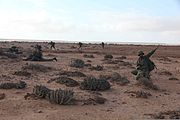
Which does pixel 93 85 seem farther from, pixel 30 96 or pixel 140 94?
pixel 30 96

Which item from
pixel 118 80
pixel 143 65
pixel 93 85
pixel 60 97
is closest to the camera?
pixel 60 97

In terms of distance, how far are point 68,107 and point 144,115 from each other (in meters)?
2.63

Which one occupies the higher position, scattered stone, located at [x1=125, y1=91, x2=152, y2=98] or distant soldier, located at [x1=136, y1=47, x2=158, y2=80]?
distant soldier, located at [x1=136, y1=47, x2=158, y2=80]

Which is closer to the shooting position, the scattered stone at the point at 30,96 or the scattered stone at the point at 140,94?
the scattered stone at the point at 30,96

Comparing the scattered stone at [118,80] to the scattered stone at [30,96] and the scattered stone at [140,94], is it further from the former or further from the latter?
the scattered stone at [30,96]

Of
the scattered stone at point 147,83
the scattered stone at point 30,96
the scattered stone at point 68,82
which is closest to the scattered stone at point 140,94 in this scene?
the scattered stone at point 147,83

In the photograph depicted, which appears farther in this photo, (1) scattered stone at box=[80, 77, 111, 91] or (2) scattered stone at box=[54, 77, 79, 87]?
(2) scattered stone at box=[54, 77, 79, 87]

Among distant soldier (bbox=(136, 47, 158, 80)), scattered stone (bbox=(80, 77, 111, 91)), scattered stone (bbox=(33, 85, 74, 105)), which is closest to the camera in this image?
scattered stone (bbox=(33, 85, 74, 105))

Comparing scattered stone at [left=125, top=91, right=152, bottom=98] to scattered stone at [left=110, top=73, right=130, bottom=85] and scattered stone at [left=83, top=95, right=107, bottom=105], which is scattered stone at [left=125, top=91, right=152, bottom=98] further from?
scattered stone at [left=110, top=73, right=130, bottom=85]

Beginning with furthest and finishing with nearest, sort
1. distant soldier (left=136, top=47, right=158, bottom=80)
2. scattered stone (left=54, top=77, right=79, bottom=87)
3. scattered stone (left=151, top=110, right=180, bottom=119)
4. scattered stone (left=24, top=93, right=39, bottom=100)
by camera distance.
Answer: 1. distant soldier (left=136, top=47, right=158, bottom=80)
2. scattered stone (left=54, top=77, right=79, bottom=87)
3. scattered stone (left=24, top=93, right=39, bottom=100)
4. scattered stone (left=151, top=110, right=180, bottom=119)

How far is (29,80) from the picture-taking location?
763 inches

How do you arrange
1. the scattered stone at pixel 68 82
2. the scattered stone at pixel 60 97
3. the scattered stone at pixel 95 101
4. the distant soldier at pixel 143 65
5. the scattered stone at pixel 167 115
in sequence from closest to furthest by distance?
the scattered stone at pixel 167 115
the scattered stone at pixel 60 97
the scattered stone at pixel 95 101
the scattered stone at pixel 68 82
the distant soldier at pixel 143 65

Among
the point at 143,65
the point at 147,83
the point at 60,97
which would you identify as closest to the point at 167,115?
the point at 60,97

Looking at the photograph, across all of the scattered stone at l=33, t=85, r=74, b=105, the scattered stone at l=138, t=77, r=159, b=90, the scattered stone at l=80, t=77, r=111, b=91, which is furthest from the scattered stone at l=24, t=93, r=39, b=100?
the scattered stone at l=138, t=77, r=159, b=90
